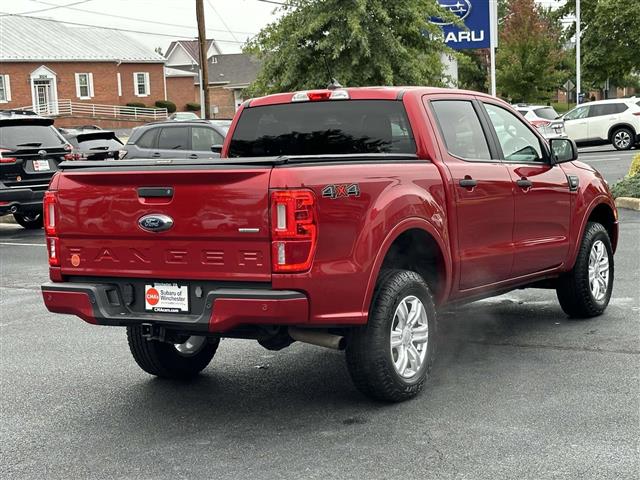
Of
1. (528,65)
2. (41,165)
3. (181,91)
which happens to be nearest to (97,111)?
(181,91)

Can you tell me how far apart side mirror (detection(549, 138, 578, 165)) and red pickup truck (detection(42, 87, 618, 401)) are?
0.48 m

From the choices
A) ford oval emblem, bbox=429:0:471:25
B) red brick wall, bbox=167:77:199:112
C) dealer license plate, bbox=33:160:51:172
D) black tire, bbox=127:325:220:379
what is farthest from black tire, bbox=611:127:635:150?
red brick wall, bbox=167:77:199:112

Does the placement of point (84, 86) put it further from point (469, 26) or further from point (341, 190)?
point (341, 190)

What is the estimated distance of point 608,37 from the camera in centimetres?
5044

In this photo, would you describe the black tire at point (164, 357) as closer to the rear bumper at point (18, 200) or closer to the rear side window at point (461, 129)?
the rear side window at point (461, 129)

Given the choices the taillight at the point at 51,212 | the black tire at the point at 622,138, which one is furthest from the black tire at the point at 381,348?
the black tire at the point at 622,138

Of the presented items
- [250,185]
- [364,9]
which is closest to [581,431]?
[250,185]

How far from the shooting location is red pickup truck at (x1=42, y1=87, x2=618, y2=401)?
207 inches

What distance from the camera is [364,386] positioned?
5723 millimetres

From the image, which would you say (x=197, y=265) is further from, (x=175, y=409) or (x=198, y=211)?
(x=175, y=409)

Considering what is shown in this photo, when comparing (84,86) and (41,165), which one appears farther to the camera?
(84,86)

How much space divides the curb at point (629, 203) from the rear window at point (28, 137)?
9.31 meters

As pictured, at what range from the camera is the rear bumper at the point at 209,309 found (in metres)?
5.20

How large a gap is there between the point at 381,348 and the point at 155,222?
4.74 ft
